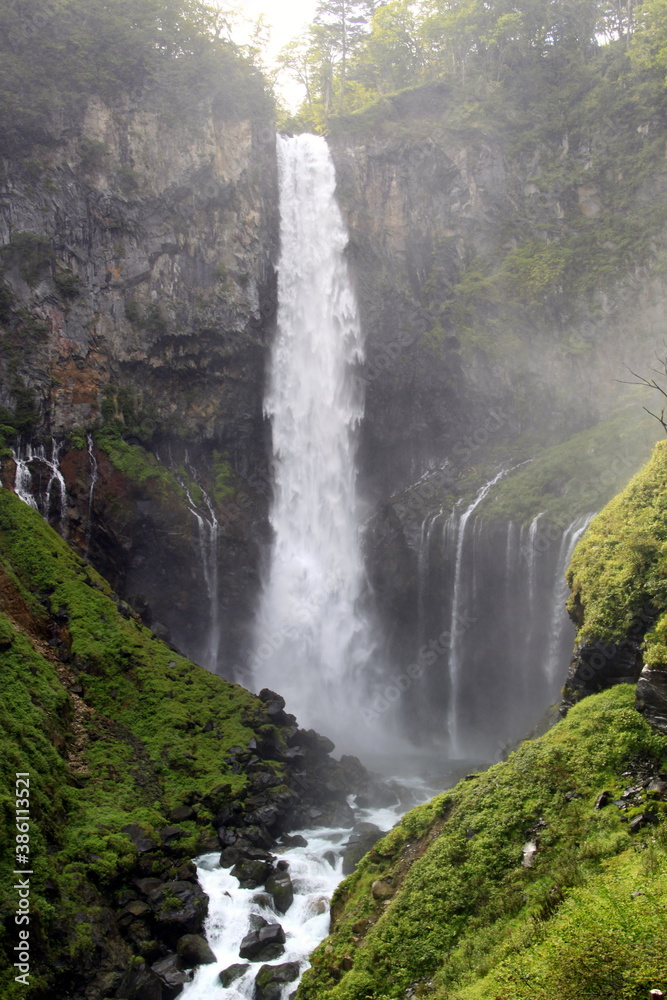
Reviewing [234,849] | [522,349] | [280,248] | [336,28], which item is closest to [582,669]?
[234,849]

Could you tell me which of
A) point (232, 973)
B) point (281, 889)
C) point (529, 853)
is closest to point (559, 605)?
point (281, 889)

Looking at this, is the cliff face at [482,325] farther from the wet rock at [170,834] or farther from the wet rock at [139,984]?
the wet rock at [139,984]

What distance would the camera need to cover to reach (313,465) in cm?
3111

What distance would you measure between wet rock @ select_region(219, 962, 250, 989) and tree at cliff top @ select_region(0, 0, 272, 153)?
27680 millimetres

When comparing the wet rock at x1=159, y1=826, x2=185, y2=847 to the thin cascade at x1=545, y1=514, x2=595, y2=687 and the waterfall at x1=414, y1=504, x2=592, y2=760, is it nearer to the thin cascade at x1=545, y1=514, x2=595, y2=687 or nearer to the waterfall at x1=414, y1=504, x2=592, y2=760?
the waterfall at x1=414, y1=504, x2=592, y2=760

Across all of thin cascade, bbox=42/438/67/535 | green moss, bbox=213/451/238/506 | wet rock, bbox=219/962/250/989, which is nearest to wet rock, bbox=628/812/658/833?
wet rock, bbox=219/962/250/989

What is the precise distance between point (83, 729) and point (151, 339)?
16980 mm

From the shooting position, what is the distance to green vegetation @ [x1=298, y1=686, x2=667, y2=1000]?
596 cm

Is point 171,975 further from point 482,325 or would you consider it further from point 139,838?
point 482,325

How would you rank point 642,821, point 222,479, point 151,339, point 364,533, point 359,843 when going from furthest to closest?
point 364,533
point 222,479
point 151,339
point 359,843
point 642,821

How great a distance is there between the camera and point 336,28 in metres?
43.2

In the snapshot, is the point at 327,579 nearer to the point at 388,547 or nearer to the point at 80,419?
the point at 388,547

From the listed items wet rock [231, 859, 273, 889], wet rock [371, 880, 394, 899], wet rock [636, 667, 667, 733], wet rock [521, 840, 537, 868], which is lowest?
wet rock [371, 880, 394, 899]

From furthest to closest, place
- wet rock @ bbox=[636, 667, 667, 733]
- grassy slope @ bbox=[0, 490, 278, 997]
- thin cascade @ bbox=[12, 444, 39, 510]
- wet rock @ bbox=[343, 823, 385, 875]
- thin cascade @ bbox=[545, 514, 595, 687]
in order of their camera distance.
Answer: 1. thin cascade @ bbox=[545, 514, 595, 687]
2. thin cascade @ bbox=[12, 444, 39, 510]
3. wet rock @ bbox=[343, 823, 385, 875]
4. grassy slope @ bbox=[0, 490, 278, 997]
5. wet rock @ bbox=[636, 667, 667, 733]
